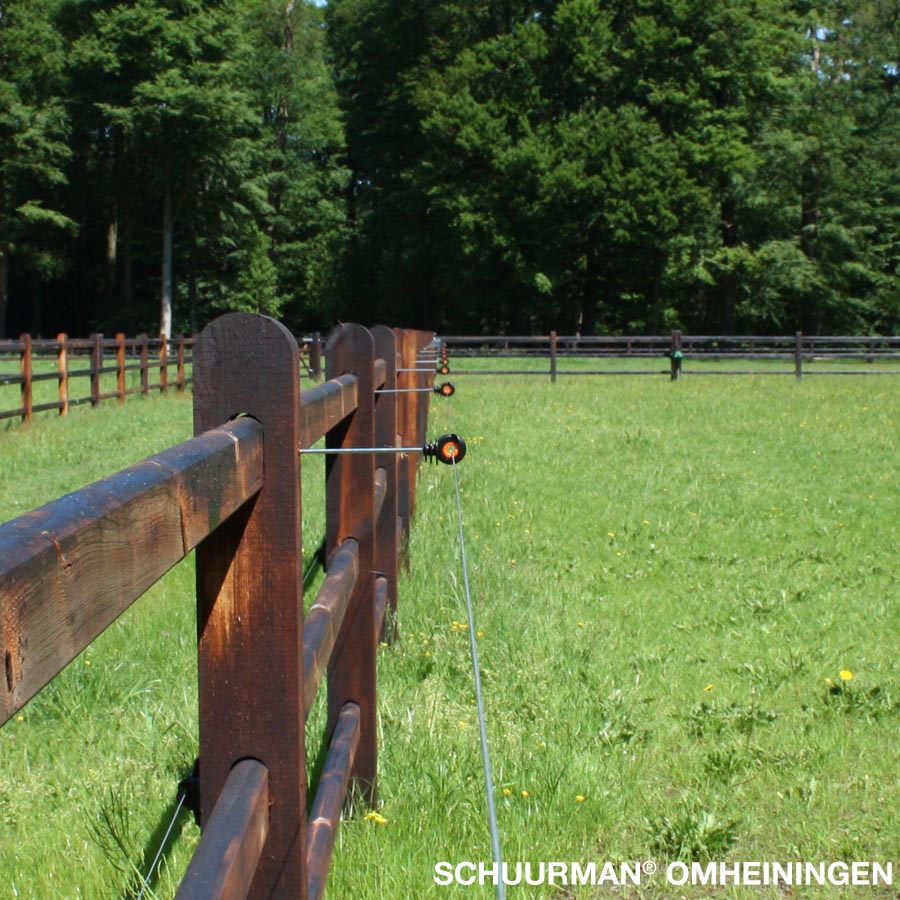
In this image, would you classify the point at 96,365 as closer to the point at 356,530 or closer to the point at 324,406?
the point at 356,530

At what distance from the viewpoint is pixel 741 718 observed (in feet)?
15.0

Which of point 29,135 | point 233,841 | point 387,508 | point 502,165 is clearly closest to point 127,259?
point 29,135

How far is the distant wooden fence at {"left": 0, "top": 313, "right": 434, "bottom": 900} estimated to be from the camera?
1.12 m

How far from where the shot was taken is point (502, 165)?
1769 inches

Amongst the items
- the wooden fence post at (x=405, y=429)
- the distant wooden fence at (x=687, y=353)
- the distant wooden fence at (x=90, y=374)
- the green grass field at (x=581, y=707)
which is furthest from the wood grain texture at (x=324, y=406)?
the distant wooden fence at (x=687, y=353)

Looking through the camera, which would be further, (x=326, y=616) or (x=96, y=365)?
(x=96, y=365)

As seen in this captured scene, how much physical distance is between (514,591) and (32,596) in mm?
5374

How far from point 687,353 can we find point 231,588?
29.8 m

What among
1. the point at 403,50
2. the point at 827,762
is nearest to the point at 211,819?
the point at 827,762

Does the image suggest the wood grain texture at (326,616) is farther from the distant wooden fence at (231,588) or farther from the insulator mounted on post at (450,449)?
the insulator mounted on post at (450,449)

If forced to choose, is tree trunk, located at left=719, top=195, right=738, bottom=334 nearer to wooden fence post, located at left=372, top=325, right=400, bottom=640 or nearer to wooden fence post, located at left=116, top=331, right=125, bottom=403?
wooden fence post, located at left=116, top=331, right=125, bottom=403

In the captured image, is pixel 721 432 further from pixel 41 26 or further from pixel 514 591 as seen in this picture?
pixel 41 26

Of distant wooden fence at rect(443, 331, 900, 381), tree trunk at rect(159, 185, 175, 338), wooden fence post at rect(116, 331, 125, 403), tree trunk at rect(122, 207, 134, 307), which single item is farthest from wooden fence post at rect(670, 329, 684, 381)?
tree trunk at rect(122, 207, 134, 307)

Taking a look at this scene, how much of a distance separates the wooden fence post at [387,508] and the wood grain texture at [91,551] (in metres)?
3.01
